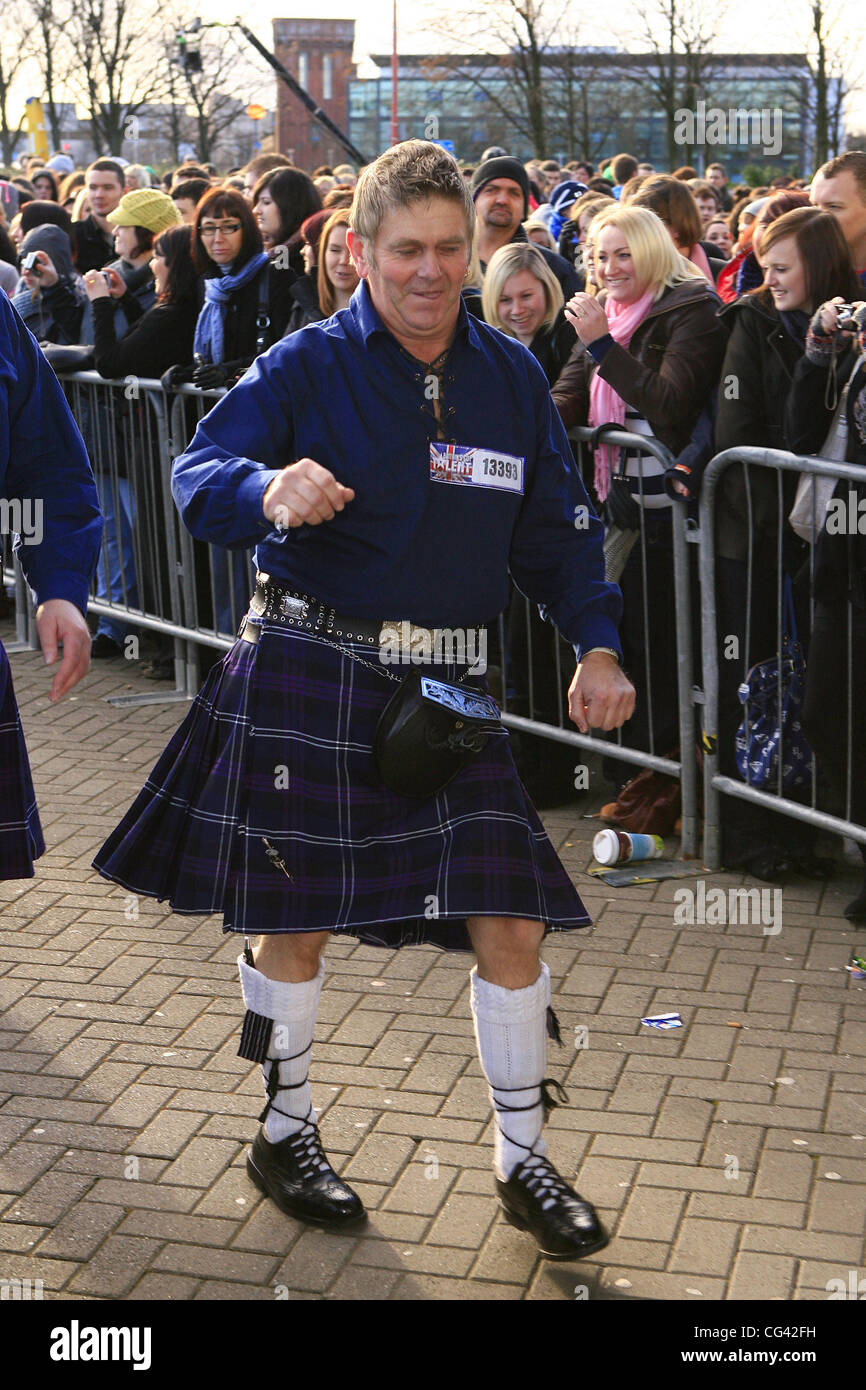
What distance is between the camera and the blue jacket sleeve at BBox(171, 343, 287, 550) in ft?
10.0

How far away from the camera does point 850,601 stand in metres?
4.88

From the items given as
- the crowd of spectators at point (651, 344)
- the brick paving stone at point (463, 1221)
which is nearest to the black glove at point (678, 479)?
the crowd of spectators at point (651, 344)

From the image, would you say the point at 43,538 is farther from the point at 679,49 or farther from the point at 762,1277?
the point at 679,49

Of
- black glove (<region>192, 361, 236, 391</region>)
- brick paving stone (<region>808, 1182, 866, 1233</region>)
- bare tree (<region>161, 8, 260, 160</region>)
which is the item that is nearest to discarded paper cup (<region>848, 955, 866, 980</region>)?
brick paving stone (<region>808, 1182, 866, 1233</region>)

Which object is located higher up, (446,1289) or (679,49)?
(679,49)

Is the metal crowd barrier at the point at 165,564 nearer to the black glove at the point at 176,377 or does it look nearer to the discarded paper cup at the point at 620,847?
the black glove at the point at 176,377

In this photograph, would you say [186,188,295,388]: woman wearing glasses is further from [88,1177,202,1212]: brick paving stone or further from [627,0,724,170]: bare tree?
[627,0,724,170]: bare tree

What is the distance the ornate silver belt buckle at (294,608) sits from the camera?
10.6ft

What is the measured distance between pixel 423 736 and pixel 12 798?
802 mm

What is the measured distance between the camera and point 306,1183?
3.44m

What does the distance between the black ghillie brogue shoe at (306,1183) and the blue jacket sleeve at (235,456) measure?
1250 mm

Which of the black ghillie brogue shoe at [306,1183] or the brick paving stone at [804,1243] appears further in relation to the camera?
the black ghillie brogue shoe at [306,1183]

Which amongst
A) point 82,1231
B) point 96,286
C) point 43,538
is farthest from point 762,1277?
point 96,286
